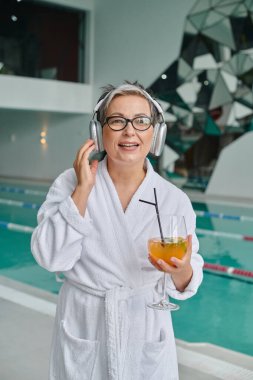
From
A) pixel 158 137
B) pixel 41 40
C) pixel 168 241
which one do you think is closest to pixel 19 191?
pixel 41 40

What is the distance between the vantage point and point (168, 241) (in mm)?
1404

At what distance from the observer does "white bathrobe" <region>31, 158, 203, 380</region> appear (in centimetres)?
147

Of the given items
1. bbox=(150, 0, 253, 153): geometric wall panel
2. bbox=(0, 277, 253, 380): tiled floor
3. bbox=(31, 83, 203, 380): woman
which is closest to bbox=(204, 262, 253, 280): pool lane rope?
bbox=(0, 277, 253, 380): tiled floor

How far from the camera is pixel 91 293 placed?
1501 millimetres

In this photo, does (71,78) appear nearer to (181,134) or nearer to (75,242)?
(181,134)

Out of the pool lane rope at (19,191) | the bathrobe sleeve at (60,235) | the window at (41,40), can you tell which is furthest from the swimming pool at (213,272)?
the window at (41,40)

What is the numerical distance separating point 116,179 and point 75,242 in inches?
9.4

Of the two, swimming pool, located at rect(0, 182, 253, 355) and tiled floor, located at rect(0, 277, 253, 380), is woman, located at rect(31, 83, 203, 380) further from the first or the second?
swimming pool, located at rect(0, 182, 253, 355)

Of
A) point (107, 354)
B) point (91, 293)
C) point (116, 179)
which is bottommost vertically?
point (107, 354)

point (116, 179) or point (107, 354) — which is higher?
point (116, 179)

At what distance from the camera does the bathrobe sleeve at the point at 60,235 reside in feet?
Answer: 4.63

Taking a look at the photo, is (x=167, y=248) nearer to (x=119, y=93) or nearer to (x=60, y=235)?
(x=60, y=235)

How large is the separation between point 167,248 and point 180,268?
62 millimetres

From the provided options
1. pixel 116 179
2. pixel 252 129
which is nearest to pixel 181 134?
pixel 252 129
